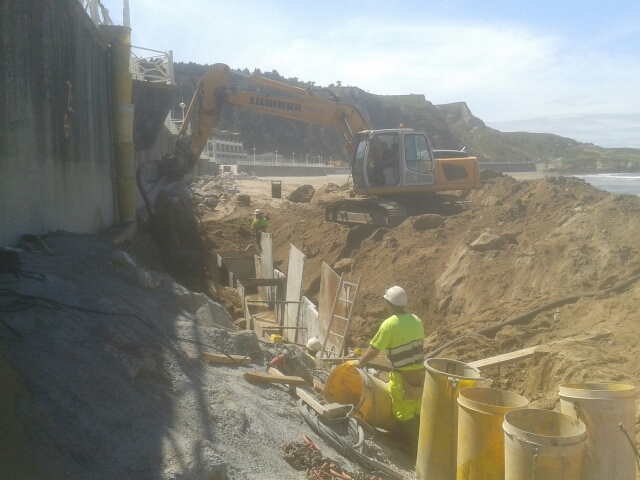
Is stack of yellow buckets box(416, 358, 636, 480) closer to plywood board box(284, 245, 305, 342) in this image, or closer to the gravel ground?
the gravel ground

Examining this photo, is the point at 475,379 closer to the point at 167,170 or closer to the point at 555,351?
the point at 555,351

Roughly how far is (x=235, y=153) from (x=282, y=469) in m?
62.6

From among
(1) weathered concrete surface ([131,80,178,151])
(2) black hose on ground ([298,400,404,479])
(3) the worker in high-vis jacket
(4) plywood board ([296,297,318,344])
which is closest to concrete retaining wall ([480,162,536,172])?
(1) weathered concrete surface ([131,80,178,151])

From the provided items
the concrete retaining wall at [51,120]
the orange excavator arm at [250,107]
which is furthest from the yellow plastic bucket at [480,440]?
the orange excavator arm at [250,107]

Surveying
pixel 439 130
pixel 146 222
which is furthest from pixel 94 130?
pixel 439 130

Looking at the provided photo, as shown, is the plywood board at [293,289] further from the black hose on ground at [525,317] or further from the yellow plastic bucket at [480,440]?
the yellow plastic bucket at [480,440]

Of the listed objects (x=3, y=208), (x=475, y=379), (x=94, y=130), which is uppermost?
(x=94, y=130)

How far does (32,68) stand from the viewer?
6941 mm

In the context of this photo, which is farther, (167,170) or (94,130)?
(167,170)

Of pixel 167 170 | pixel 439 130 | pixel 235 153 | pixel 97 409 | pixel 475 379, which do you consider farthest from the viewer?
pixel 439 130

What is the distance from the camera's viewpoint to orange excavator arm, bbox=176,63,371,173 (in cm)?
1576

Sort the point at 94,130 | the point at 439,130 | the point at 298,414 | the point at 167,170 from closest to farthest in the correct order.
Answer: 1. the point at 298,414
2. the point at 94,130
3. the point at 167,170
4. the point at 439,130

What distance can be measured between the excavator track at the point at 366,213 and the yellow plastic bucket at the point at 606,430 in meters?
11.3

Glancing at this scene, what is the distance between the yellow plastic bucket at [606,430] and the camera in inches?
156
